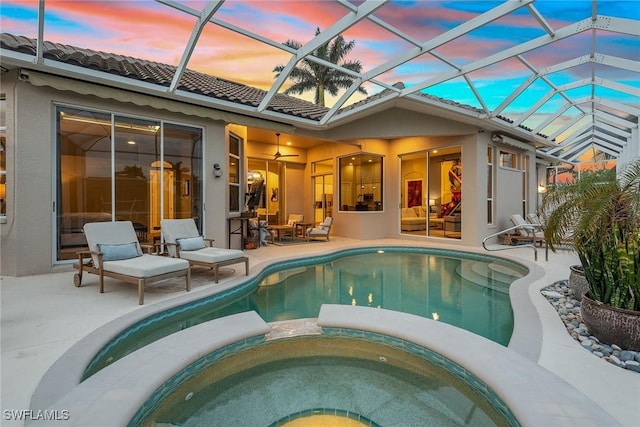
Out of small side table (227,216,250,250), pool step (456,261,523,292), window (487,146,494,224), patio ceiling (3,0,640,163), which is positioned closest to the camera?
patio ceiling (3,0,640,163)

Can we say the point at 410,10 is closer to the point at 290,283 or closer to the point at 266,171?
the point at 290,283

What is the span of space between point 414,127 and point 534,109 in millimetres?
3571

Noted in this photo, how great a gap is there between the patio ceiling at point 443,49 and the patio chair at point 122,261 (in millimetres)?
2995

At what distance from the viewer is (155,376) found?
2.40m

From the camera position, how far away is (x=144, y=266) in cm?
462

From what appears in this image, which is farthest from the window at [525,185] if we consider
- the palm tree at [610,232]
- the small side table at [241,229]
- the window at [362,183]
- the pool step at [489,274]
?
Result: the small side table at [241,229]

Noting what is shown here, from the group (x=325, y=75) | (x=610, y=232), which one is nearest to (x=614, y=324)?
(x=610, y=232)

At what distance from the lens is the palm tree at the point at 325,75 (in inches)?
781

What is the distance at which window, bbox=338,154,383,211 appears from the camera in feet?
40.8

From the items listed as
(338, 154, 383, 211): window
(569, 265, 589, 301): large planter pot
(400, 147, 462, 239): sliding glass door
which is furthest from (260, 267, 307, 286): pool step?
(400, 147, 462, 239): sliding glass door

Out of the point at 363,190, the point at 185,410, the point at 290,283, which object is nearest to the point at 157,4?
the point at 290,283

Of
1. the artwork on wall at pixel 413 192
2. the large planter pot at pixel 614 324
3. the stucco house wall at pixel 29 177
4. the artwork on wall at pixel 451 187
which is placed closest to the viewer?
the large planter pot at pixel 614 324

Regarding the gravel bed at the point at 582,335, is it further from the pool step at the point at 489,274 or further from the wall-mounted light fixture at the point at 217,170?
the wall-mounted light fixture at the point at 217,170

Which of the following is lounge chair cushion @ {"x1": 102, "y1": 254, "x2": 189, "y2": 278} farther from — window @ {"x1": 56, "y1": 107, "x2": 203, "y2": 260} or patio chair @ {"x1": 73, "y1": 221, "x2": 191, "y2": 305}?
window @ {"x1": 56, "y1": 107, "x2": 203, "y2": 260}
